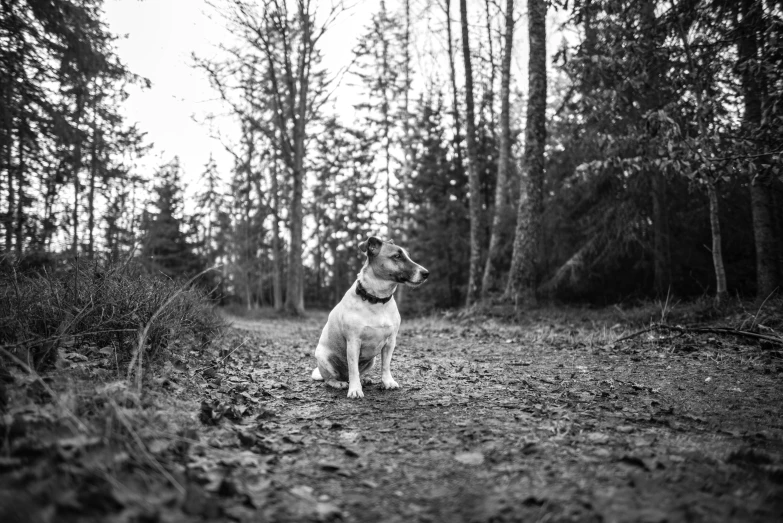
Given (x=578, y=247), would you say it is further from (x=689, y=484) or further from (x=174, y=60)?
(x=174, y=60)

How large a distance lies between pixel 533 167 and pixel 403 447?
9.20 m

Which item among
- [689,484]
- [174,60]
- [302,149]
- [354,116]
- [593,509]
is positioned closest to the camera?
[593,509]

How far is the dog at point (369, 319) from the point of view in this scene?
172 inches

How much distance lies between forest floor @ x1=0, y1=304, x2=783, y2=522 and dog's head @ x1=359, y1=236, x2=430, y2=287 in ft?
3.87

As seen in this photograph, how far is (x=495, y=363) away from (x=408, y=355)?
1.59 meters

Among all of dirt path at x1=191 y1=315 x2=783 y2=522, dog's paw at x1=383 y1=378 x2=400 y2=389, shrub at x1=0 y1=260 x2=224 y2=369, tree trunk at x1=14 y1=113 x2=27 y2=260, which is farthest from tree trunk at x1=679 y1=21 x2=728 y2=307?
tree trunk at x1=14 y1=113 x2=27 y2=260

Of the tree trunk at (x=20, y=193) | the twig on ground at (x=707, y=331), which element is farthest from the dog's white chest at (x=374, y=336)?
the tree trunk at (x=20, y=193)

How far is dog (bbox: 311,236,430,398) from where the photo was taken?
438 centimetres

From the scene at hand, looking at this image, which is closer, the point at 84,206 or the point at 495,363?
the point at 495,363

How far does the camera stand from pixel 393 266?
4613 millimetres

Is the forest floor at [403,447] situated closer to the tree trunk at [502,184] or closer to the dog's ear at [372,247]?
the dog's ear at [372,247]

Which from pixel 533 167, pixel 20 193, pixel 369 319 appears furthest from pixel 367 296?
pixel 20 193

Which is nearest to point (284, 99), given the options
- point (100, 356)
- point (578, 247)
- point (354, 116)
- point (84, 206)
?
point (354, 116)

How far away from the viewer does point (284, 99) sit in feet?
77.6
